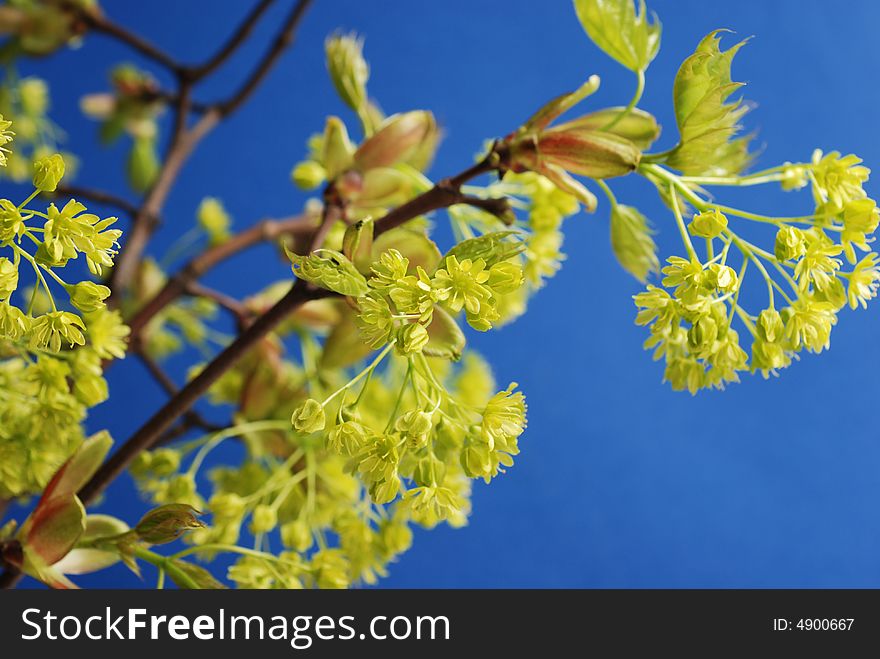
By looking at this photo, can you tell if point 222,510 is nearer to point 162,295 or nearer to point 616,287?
point 162,295

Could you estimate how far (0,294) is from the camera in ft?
0.98

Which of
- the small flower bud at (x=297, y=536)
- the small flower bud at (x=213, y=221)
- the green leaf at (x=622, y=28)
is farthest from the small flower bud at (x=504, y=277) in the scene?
the small flower bud at (x=213, y=221)

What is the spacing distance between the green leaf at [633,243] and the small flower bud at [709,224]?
7 centimetres

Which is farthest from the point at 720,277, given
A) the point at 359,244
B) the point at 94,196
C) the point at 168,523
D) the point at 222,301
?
the point at 94,196

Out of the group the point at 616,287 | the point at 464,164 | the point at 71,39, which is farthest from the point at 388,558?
the point at 464,164

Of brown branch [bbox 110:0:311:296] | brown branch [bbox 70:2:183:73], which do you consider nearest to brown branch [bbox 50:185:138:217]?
brown branch [bbox 110:0:311:296]

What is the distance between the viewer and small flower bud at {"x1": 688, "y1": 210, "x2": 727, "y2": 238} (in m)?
0.32

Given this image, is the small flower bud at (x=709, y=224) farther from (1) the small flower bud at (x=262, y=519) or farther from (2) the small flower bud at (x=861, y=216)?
(1) the small flower bud at (x=262, y=519)

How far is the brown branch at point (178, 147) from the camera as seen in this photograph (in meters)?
0.67

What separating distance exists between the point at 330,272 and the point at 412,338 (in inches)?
1.4

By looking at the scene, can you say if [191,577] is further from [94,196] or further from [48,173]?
[94,196]

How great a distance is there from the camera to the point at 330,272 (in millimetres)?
309
